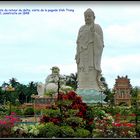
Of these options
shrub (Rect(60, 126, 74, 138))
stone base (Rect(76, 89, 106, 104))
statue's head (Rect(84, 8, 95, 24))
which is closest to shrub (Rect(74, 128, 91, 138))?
shrub (Rect(60, 126, 74, 138))

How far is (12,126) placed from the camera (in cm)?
1023

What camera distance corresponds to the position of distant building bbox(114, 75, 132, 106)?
42497 mm

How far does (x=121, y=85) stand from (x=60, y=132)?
34.6 m

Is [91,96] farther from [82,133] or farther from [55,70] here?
[82,133]

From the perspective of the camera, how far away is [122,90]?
43.8m

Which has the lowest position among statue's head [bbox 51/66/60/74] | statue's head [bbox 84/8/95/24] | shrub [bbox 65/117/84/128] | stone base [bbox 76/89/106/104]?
shrub [bbox 65/117/84/128]

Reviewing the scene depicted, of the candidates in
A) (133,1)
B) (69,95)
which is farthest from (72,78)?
(133,1)

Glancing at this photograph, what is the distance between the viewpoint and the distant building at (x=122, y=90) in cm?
4250

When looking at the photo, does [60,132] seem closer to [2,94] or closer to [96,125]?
[96,125]

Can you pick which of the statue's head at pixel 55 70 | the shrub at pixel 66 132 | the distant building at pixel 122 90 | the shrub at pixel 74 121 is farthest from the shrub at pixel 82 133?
the distant building at pixel 122 90

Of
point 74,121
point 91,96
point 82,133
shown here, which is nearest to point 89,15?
point 91,96

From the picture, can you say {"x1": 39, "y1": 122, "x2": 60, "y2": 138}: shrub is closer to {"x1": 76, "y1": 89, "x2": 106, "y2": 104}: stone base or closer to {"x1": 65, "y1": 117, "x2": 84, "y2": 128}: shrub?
{"x1": 65, "y1": 117, "x2": 84, "y2": 128}: shrub

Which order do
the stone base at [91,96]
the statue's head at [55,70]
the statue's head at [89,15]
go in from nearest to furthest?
the stone base at [91,96]
the statue's head at [89,15]
the statue's head at [55,70]

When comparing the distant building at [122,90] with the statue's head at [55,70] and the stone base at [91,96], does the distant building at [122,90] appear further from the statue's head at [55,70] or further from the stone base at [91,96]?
the stone base at [91,96]
